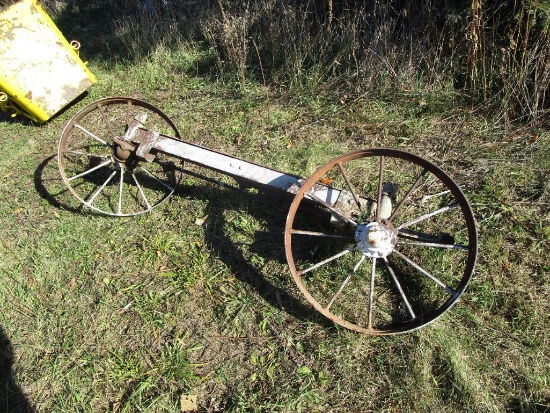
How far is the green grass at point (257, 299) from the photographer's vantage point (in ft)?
8.38

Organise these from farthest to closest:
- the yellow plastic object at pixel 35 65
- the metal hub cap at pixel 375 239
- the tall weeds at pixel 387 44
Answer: the yellow plastic object at pixel 35 65
the tall weeds at pixel 387 44
the metal hub cap at pixel 375 239

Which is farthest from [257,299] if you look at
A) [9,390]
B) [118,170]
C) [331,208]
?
[118,170]

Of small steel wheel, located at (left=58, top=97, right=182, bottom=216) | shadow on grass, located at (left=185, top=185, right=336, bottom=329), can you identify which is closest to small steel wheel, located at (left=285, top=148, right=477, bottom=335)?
shadow on grass, located at (left=185, top=185, right=336, bottom=329)

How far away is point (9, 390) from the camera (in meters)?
2.81

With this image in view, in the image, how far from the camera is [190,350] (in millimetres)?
2844

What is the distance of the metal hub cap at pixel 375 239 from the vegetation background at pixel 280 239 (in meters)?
0.58

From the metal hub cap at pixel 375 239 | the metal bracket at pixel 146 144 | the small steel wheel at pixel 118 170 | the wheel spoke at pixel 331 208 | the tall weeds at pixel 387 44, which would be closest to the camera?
the metal hub cap at pixel 375 239

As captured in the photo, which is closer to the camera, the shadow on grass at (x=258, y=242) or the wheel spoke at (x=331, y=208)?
the wheel spoke at (x=331, y=208)

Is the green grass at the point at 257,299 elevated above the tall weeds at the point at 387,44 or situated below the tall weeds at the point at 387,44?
below

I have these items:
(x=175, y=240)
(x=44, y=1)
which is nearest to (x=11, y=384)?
(x=175, y=240)

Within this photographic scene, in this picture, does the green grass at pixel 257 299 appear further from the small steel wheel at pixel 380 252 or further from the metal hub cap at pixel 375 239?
the metal hub cap at pixel 375 239

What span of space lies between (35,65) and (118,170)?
5.43 ft

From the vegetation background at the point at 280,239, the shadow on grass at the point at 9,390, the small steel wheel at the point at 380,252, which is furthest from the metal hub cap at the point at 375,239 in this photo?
the shadow on grass at the point at 9,390

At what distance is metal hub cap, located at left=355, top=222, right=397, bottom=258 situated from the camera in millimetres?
Answer: 2506
